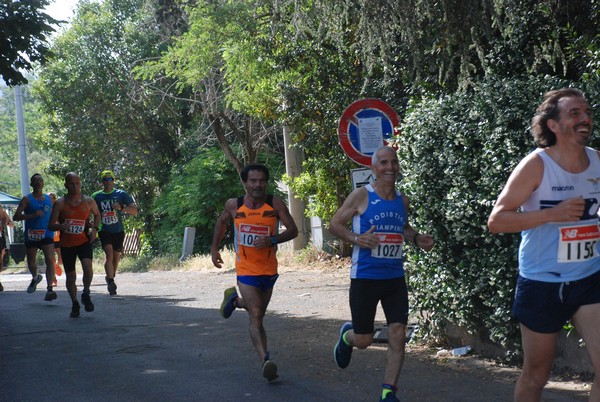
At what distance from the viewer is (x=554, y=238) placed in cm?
504

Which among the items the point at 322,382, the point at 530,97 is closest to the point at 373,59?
the point at 530,97

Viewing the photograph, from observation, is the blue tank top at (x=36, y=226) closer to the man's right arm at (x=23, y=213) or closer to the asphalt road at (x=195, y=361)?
the man's right arm at (x=23, y=213)

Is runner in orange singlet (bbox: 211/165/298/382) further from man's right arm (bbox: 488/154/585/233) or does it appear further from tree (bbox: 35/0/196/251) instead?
tree (bbox: 35/0/196/251)

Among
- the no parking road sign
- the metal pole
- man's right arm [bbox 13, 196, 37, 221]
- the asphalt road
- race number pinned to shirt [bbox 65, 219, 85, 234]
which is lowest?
the asphalt road

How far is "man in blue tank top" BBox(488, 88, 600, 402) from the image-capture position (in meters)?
5.03

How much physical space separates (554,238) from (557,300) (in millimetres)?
325

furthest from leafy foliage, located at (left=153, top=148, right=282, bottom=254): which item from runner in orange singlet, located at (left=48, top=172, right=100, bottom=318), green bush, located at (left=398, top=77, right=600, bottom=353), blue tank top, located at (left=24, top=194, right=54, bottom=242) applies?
green bush, located at (left=398, top=77, right=600, bottom=353)

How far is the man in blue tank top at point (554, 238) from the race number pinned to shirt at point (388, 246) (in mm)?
1821

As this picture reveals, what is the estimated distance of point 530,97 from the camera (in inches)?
302

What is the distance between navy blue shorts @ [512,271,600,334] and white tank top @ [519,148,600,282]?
0.04 meters

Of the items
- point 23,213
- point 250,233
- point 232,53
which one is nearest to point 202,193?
point 232,53

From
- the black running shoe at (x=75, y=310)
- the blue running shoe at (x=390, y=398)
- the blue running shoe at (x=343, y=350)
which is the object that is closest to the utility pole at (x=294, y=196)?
the black running shoe at (x=75, y=310)

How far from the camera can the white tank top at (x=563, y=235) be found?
198 inches

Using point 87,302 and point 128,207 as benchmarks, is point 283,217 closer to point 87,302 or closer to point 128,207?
point 87,302
